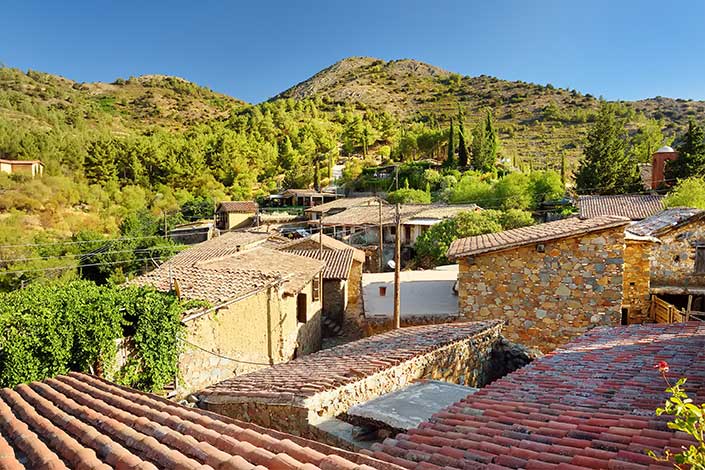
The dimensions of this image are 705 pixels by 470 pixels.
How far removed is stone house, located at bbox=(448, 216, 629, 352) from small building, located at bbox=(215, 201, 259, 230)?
29.6 meters

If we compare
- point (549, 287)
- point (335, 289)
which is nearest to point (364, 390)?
point (549, 287)

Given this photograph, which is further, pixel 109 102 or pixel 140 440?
pixel 109 102

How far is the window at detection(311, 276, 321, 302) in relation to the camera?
1557 cm

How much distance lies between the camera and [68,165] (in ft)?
131

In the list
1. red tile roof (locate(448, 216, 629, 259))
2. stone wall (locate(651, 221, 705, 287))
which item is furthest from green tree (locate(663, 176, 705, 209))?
red tile roof (locate(448, 216, 629, 259))

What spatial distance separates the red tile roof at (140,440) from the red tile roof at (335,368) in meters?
1.45

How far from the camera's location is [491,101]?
99625 millimetres

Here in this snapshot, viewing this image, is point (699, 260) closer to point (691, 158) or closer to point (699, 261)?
point (699, 261)

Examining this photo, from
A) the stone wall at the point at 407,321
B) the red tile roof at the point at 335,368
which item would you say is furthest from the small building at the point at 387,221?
the red tile roof at the point at 335,368

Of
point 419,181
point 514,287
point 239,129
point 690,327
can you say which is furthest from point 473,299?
point 239,129

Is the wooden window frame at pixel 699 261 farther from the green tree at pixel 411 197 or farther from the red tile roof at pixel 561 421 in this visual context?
the green tree at pixel 411 197

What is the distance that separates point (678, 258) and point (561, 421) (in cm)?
1248

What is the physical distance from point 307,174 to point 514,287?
48.6 metres

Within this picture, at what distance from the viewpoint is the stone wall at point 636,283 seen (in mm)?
10422
